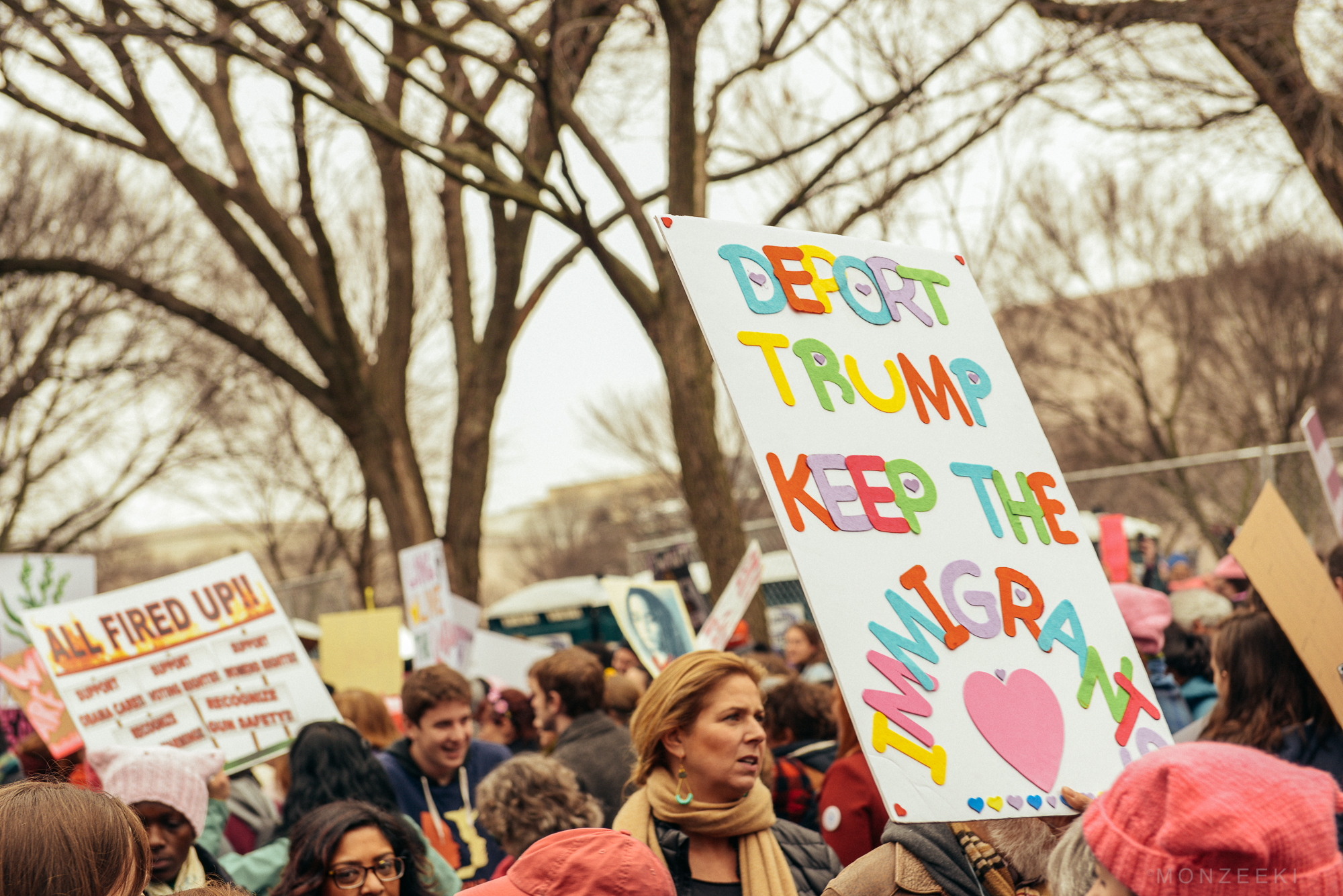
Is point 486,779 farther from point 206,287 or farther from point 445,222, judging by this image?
point 206,287

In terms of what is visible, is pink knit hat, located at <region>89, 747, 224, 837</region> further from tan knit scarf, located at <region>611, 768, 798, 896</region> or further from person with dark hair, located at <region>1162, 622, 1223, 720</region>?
person with dark hair, located at <region>1162, 622, 1223, 720</region>

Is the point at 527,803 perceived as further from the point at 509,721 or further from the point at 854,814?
the point at 509,721

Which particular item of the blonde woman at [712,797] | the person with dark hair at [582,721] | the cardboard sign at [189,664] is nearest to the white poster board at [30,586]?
the cardboard sign at [189,664]

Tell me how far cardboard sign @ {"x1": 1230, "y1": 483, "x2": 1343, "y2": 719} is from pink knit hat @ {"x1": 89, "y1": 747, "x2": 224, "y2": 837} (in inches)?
117

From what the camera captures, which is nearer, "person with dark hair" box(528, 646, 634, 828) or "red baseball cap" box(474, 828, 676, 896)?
"red baseball cap" box(474, 828, 676, 896)

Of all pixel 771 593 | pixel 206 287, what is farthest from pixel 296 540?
pixel 771 593

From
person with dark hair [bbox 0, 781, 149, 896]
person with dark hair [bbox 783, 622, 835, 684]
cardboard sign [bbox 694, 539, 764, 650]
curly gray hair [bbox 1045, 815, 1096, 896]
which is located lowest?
person with dark hair [bbox 783, 622, 835, 684]

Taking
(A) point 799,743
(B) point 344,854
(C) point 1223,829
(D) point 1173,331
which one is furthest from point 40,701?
(D) point 1173,331

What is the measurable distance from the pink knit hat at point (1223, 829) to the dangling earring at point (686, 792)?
139cm

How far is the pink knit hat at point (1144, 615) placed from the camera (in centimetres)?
454

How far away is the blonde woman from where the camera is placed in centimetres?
276

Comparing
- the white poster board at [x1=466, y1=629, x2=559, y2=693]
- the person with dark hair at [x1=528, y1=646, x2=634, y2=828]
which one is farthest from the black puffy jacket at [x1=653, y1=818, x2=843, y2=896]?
the white poster board at [x1=466, y1=629, x2=559, y2=693]

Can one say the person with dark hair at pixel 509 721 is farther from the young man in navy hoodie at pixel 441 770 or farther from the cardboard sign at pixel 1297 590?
the cardboard sign at pixel 1297 590

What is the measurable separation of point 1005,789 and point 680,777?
103 centimetres
